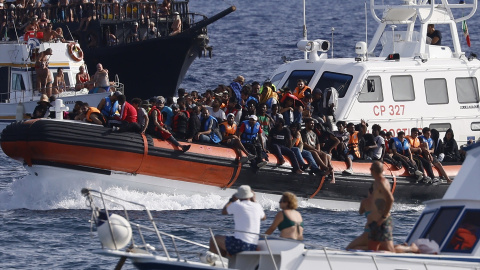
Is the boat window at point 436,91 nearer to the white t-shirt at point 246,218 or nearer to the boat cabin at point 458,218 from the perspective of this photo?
the boat cabin at point 458,218

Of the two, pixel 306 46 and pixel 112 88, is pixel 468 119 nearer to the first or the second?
pixel 306 46

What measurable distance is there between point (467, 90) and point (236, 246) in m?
10.7

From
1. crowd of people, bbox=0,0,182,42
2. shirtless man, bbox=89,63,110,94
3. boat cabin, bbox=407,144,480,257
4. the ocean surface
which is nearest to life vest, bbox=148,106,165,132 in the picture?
the ocean surface

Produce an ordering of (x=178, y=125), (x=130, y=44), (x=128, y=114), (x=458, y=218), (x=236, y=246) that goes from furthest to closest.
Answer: (x=130, y=44) < (x=178, y=125) < (x=128, y=114) < (x=458, y=218) < (x=236, y=246)

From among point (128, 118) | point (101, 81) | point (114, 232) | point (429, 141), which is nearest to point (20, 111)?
point (101, 81)

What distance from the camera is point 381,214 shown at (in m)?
12.5

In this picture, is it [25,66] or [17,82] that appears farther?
[17,82]

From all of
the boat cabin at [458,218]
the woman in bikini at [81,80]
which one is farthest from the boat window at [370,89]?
the woman in bikini at [81,80]

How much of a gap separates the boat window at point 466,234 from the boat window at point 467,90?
9495 millimetres

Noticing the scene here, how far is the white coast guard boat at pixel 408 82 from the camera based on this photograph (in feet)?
69.6

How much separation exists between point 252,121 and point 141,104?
74.1 inches

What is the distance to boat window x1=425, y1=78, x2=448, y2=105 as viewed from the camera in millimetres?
21609

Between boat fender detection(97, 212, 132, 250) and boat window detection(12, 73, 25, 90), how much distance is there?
19306 millimetres

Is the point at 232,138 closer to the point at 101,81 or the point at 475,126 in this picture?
the point at 475,126
